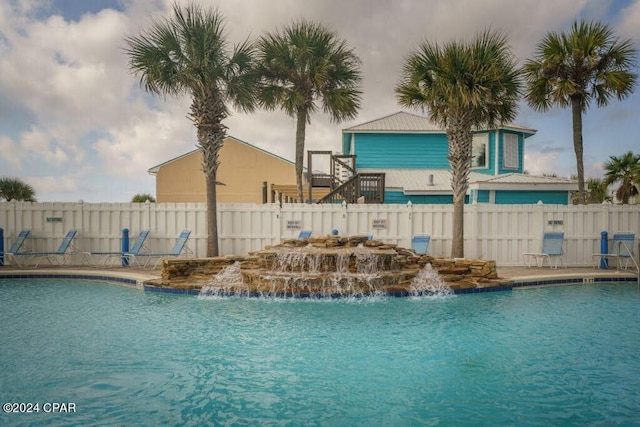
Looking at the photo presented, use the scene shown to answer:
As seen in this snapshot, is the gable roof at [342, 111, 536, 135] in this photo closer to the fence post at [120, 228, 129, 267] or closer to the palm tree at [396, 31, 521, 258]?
the palm tree at [396, 31, 521, 258]

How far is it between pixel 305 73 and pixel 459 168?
257 inches

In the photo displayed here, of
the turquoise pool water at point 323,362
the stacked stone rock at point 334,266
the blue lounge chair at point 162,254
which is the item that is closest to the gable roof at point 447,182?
the stacked stone rock at point 334,266

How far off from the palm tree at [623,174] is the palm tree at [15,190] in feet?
120

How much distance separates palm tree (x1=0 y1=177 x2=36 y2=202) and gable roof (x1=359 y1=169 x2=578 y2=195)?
26.6 m

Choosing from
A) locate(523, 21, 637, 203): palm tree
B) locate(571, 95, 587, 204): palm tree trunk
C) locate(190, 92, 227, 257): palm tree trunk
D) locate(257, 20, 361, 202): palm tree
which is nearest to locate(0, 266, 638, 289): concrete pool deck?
locate(190, 92, 227, 257): palm tree trunk

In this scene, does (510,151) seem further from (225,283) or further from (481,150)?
(225,283)

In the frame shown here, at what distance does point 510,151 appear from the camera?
20000 millimetres

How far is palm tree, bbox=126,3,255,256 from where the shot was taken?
41.2ft

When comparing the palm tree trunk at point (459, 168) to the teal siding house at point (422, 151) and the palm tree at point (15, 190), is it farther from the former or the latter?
the palm tree at point (15, 190)

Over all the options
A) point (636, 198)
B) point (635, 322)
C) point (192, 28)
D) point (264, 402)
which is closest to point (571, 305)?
point (635, 322)

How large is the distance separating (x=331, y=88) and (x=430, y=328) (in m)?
11.6

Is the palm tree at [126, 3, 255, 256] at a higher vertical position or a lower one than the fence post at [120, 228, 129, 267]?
higher

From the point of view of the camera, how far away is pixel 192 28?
41.0 ft

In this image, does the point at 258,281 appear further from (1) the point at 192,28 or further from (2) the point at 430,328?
(1) the point at 192,28
